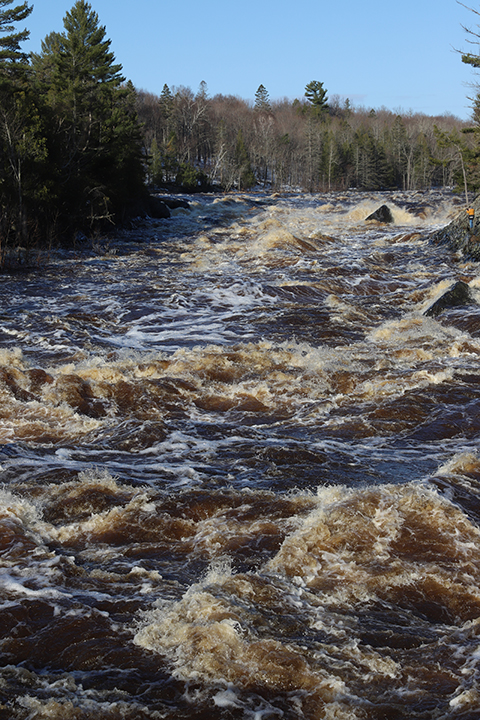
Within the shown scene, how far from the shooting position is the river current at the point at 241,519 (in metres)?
3.66

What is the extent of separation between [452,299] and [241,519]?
33.1 ft

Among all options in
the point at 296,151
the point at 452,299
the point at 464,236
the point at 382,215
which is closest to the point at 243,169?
the point at 296,151

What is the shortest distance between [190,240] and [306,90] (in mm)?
92277

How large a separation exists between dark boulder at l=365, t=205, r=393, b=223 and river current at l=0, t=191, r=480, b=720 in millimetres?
21729

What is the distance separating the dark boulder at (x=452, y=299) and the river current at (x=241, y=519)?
0.82 ft

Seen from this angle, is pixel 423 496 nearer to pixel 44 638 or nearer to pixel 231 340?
pixel 44 638

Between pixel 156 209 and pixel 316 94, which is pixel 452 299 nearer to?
pixel 156 209

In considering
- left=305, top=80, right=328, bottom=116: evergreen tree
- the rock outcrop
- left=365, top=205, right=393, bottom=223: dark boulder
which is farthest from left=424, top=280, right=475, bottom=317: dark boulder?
left=305, top=80, right=328, bottom=116: evergreen tree

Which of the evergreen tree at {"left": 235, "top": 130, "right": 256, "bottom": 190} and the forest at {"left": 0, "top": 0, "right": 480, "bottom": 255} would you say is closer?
the forest at {"left": 0, "top": 0, "right": 480, "bottom": 255}

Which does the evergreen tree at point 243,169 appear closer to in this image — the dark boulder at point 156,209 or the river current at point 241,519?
the dark boulder at point 156,209

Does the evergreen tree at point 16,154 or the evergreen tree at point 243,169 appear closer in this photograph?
the evergreen tree at point 16,154

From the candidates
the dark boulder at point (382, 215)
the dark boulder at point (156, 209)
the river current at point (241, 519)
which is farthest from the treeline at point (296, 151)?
the river current at point (241, 519)

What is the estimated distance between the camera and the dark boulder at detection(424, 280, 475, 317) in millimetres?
13641

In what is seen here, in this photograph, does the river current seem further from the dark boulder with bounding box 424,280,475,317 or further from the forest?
the forest
